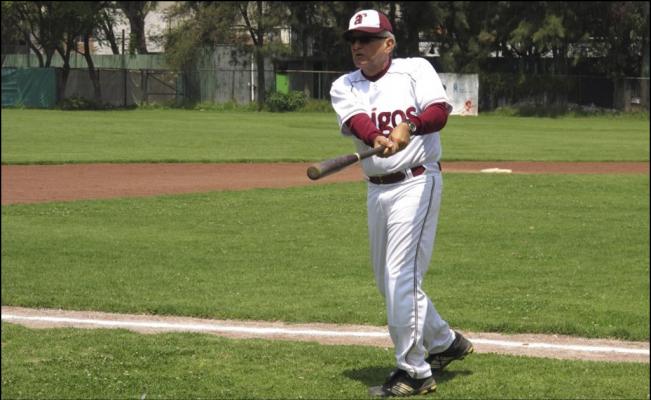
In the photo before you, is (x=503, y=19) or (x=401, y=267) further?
(x=503, y=19)

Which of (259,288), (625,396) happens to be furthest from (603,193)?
(625,396)

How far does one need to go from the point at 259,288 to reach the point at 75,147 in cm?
2056

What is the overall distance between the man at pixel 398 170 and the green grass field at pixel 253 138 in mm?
20428

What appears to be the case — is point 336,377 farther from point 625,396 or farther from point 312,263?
point 312,263

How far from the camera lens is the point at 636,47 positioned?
6109cm

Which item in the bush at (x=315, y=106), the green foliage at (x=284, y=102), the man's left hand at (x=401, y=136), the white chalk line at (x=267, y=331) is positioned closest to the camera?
the man's left hand at (x=401, y=136)

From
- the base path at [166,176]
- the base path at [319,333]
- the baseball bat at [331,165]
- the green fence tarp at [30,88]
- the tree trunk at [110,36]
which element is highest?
the tree trunk at [110,36]

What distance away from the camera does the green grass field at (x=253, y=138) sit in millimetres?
28719

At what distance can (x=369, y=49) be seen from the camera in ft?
21.9

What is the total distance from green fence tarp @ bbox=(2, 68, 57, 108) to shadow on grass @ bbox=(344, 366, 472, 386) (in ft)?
193

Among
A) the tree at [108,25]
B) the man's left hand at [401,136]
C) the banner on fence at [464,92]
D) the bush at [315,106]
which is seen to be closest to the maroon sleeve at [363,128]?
the man's left hand at [401,136]

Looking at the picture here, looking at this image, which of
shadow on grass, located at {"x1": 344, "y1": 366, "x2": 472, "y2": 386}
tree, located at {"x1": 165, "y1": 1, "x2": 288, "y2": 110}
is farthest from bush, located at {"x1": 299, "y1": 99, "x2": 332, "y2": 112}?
shadow on grass, located at {"x1": 344, "y1": 366, "x2": 472, "y2": 386}

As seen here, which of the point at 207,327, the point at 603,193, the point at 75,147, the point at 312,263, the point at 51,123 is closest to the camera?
the point at 207,327

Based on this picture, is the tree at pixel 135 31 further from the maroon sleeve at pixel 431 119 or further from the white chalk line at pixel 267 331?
the maroon sleeve at pixel 431 119
